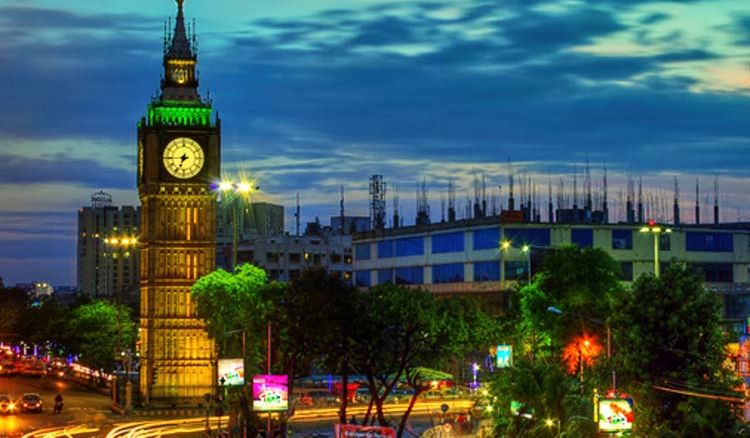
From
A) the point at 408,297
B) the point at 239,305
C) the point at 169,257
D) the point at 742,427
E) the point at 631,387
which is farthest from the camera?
the point at 169,257

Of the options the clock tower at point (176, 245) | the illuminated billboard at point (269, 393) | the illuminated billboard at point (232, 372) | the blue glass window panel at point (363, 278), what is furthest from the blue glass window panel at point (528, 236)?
the illuminated billboard at point (269, 393)

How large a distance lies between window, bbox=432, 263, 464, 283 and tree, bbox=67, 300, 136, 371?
92.9 feet

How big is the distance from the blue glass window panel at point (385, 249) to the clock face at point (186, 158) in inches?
1721

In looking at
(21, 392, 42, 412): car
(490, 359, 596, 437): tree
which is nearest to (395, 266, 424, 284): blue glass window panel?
(21, 392, 42, 412): car

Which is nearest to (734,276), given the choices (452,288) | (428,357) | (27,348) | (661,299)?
(452,288)

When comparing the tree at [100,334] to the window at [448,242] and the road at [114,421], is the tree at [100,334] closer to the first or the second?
the road at [114,421]

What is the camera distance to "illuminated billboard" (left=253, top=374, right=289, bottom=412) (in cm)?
6347

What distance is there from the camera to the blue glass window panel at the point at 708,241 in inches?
5153

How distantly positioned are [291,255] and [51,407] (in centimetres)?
8564

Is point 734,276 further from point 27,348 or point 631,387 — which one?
point 27,348

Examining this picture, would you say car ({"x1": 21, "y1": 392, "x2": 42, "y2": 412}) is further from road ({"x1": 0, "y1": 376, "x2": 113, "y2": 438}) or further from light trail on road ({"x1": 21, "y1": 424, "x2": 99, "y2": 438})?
light trail on road ({"x1": 21, "y1": 424, "x2": 99, "y2": 438})

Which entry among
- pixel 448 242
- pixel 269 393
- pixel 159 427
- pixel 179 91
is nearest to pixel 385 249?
pixel 448 242

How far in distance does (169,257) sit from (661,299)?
55.4 metres

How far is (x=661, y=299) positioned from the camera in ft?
177
